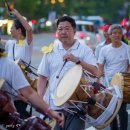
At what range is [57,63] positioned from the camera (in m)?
6.62

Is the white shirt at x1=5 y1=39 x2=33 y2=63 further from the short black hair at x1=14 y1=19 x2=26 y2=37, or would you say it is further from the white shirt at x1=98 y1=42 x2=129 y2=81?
the white shirt at x1=98 y1=42 x2=129 y2=81

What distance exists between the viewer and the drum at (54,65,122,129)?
19.9 ft

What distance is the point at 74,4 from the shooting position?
326 feet

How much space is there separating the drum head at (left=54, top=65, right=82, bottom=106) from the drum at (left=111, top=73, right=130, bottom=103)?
139 centimetres

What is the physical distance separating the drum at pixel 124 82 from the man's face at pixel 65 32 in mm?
1201

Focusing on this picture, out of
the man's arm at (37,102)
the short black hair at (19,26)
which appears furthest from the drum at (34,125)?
the short black hair at (19,26)

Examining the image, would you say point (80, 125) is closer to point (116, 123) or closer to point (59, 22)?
point (59, 22)

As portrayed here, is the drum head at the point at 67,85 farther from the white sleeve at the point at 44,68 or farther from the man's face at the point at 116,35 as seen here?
the man's face at the point at 116,35

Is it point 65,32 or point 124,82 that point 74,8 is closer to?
point 124,82

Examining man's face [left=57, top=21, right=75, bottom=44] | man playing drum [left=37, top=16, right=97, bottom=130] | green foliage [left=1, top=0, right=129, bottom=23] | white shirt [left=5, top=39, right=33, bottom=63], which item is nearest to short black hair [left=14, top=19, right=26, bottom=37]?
white shirt [left=5, top=39, right=33, bottom=63]

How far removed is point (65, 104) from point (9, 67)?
50.2 inches

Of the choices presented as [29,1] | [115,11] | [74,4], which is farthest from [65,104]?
[115,11]

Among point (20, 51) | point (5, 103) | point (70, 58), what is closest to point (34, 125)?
point (5, 103)

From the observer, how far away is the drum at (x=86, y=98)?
6.05 m
